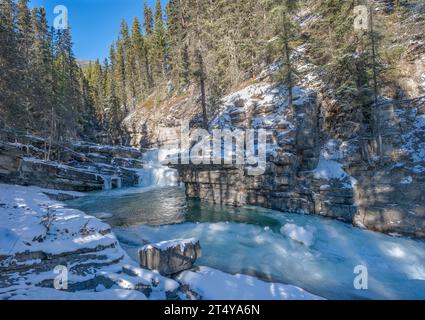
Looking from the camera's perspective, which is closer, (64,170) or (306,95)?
(306,95)

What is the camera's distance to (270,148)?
2041cm

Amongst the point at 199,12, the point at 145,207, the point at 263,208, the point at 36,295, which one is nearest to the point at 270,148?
the point at 263,208

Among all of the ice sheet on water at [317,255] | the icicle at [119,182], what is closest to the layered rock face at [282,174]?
the ice sheet on water at [317,255]

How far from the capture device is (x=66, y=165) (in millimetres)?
28781

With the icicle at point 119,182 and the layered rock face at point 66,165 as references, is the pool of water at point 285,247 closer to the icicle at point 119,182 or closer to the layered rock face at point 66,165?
the layered rock face at point 66,165

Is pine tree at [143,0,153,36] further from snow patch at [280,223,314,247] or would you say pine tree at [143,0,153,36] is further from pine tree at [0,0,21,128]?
snow patch at [280,223,314,247]

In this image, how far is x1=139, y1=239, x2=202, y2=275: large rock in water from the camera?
8219 millimetres

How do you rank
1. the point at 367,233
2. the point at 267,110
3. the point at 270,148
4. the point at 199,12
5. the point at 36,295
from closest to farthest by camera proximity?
the point at 36,295
the point at 367,233
the point at 270,148
the point at 267,110
the point at 199,12

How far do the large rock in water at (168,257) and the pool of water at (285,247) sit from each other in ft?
7.34

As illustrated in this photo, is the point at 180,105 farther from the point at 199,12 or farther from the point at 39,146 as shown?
the point at 39,146

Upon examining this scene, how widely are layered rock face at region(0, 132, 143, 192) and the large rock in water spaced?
1949 centimetres

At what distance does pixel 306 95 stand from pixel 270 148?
6.24m

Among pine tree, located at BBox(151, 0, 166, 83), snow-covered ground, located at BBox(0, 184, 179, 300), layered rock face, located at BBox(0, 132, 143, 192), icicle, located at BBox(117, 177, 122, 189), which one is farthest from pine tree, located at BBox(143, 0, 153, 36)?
snow-covered ground, located at BBox(0, 184, 179, 300)

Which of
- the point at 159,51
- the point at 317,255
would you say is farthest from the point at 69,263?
the point at 159,51
